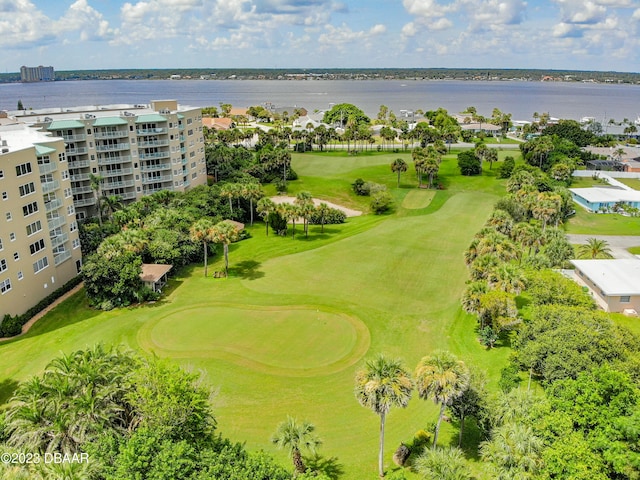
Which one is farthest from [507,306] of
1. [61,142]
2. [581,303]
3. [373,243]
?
[61,142]

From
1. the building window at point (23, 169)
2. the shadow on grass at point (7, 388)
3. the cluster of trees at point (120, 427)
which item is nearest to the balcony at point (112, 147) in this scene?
the building window at point (23, 169)

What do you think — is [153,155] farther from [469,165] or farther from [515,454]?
[515,454]

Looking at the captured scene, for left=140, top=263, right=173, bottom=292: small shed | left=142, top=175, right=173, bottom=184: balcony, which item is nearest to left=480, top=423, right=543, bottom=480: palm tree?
left=140, top=263, right=173, bottom=292: small shed

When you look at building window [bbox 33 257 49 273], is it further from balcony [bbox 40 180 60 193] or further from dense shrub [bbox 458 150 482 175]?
dense shrub [bbox 458 150 482 175]

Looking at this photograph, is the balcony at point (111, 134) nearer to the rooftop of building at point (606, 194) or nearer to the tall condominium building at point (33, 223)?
the tall condominium building at point (33, 223)

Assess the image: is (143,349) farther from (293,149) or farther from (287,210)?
(293,149)

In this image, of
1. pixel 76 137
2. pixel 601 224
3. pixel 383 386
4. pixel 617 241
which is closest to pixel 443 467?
pixel 383 386
